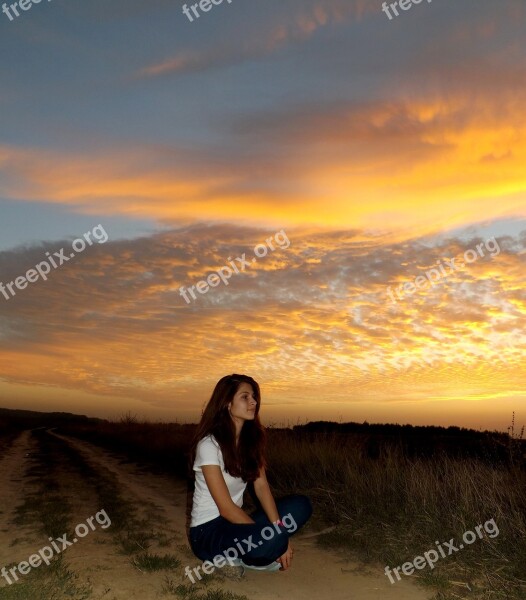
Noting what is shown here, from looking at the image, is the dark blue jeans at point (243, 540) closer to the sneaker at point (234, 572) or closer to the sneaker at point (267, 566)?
the sneaker at point (267, 566)

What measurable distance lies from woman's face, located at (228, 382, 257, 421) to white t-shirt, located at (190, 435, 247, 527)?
0.29 m

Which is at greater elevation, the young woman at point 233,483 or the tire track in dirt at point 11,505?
the young woman at point 233,483

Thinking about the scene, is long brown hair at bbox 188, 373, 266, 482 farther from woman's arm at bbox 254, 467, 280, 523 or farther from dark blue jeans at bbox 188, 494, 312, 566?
dark blue jeans at bbox 188, 494, 312, 566

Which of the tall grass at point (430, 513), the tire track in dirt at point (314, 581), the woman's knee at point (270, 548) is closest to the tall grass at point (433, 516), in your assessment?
the tall grass at point (430, 513)

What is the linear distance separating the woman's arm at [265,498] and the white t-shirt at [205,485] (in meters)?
0.14

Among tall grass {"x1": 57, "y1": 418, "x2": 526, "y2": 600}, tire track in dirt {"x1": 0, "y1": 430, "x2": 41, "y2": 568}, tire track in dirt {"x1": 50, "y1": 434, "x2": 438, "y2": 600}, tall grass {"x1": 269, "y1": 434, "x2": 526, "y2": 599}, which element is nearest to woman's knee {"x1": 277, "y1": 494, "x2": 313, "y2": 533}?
tire track in dirt {"x1": 50, "y1": 434, "x2": 438, "y2": 600}

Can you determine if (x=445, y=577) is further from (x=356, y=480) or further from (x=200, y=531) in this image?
(x=356, y=480)

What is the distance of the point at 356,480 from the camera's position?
28.1 ft

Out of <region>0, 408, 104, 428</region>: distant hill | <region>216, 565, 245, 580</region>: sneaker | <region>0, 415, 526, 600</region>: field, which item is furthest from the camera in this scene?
<region>0, 408, 104, 428</region>: distant hill

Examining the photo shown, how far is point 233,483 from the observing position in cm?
502

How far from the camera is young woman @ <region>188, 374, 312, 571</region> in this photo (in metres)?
4.67

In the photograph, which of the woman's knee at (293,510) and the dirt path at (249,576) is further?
the woman's knee at (293,510)

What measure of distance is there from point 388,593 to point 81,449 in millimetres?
17507

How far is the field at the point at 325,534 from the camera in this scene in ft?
17.0
